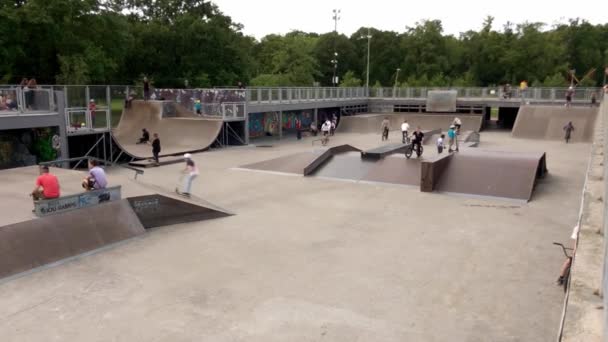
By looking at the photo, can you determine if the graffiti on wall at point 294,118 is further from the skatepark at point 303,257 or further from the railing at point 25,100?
the railing at point 25,100

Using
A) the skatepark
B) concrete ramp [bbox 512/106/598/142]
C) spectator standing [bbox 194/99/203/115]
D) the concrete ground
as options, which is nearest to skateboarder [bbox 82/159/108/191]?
the skatepark

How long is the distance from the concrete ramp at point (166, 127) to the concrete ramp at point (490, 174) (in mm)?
14306

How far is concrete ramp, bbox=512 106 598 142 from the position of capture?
34.9 m

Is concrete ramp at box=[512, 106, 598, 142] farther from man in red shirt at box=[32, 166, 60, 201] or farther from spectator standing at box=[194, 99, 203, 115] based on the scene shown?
man in red shirt at box=[32, 166, 60, 201]

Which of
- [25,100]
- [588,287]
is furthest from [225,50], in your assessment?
[588,287]

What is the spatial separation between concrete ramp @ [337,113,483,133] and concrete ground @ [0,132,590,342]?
25.1m

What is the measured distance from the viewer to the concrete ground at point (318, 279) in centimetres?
748

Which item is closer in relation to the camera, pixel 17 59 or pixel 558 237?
pixel 558 237

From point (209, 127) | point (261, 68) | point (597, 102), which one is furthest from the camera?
point (261, 68)

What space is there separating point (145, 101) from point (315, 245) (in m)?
21.7

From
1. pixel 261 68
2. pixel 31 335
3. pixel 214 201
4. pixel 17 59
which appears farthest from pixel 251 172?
pixel 261 68

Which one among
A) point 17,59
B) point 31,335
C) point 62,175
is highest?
point 17,59

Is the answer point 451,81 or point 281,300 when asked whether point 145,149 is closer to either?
point 281,300

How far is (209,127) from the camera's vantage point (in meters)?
28.9
